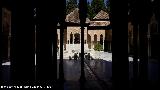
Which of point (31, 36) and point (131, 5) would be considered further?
point (131, 5)

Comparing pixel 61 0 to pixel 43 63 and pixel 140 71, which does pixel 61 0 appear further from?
pixel 140 71

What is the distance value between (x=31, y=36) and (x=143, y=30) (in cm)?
541

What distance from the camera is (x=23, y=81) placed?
7586mm

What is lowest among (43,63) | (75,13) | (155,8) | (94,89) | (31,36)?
(94,89)

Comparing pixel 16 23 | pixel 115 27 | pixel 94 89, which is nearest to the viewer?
pixel 16 23

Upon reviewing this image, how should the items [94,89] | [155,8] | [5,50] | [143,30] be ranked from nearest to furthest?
[155,8] → [94,89] → [143,30] → [5,50]

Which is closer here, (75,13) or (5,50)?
(5,50)

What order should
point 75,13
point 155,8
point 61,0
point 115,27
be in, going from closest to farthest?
point 115,27 < point 155,8 < point 61,0 < point 75,13

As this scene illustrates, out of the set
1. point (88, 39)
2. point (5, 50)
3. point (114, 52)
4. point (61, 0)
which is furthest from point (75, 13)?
point (114, 52)

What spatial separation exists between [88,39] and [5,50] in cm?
3385

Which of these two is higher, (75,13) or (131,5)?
(75,13)

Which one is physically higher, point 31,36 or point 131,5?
point 131,5

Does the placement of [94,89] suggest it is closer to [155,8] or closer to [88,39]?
[155,8]

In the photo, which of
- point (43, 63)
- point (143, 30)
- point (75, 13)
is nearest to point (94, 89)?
point (43, 63)
